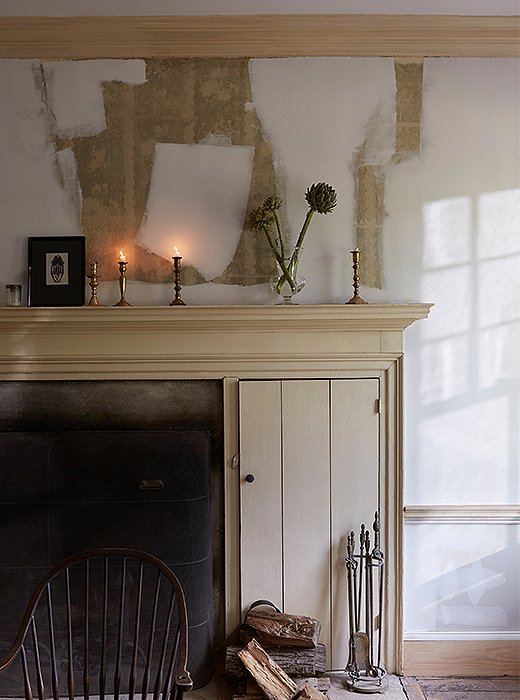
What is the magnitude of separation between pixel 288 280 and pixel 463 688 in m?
1.75

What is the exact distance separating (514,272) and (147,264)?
1500 millimetres

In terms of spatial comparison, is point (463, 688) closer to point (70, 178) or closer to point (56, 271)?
point (56, 271)

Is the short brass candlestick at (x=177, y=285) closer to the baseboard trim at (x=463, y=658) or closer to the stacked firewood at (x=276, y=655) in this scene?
the stacked firewood at (x=276, y=655)

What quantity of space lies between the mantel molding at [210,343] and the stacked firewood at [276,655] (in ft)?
3.11

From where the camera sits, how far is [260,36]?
3053mm

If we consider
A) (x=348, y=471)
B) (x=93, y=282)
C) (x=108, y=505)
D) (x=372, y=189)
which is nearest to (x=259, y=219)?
(x=372, y=189)

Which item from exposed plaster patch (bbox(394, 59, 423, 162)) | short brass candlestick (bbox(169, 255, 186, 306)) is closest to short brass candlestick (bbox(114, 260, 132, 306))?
short brass candlestick (bbox(169, 255, 186, 306))

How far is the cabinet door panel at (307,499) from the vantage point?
3.02 m

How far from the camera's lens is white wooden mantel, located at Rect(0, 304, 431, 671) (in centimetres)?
292

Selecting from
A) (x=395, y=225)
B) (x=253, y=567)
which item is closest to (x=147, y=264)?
(x=395, y=225)

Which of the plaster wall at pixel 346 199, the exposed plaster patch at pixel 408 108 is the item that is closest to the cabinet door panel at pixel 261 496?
the plaster wall at pixel 346 199

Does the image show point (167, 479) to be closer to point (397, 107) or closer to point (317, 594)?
point (317, 594)

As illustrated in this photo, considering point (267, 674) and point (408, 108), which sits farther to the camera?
point (408, 108)

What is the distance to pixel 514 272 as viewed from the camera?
314cm
